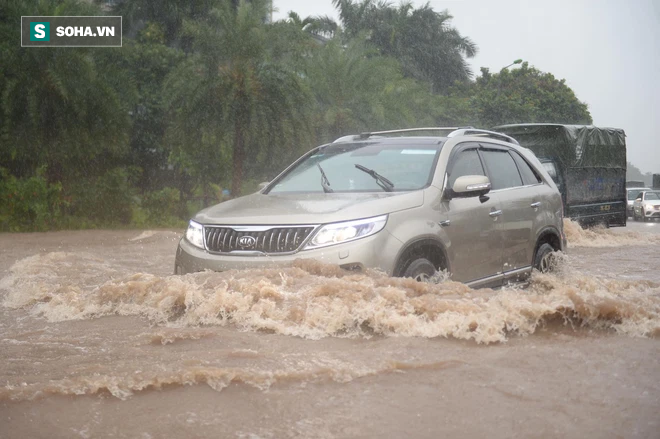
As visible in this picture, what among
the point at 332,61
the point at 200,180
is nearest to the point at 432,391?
the point at 200,180

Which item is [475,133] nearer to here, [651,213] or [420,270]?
[420,270]

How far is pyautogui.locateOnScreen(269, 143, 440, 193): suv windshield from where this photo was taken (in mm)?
6512

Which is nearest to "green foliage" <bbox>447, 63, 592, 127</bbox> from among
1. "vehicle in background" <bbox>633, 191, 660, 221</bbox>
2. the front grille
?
"vehicle in background" <bbox>633, 191, 660, 221</bbox>

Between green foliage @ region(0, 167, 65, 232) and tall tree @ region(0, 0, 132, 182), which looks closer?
tall tree @ region(0, 0, 132, 182)

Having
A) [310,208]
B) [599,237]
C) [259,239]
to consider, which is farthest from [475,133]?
[599,237]

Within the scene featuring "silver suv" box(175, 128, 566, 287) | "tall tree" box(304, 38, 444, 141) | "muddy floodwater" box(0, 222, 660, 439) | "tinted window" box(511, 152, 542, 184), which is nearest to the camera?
"muddy floodwater" box(0, 222, 660, 439)

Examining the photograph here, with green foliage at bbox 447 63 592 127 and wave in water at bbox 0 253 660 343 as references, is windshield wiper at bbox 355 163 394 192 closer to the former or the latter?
wave in water at bbox 0 253 660 343

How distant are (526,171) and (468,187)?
1.84 metres

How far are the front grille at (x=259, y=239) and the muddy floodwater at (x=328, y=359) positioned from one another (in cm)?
20

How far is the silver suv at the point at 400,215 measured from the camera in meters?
5.65

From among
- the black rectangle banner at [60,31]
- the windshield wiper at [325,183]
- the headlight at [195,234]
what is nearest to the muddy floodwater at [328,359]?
the headlight at [195,234]

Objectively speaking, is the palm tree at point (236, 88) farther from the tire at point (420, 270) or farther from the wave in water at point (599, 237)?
the tire at point (420, 270)

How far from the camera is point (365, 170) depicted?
263 inches

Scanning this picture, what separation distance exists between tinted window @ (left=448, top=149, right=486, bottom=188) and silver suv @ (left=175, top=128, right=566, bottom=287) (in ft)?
0.04
